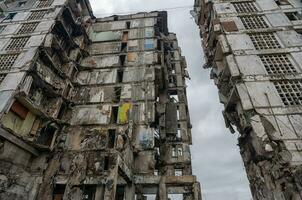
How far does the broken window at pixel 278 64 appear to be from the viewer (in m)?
17.1

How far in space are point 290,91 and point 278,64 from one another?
9.36ft

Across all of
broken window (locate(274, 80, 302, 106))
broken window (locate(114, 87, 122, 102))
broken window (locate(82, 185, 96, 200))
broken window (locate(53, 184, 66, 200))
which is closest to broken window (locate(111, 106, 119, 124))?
broken window (locate(114, 87, 122, 102))

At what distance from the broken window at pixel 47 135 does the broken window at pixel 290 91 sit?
62.0 feet

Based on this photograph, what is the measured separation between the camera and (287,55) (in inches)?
708

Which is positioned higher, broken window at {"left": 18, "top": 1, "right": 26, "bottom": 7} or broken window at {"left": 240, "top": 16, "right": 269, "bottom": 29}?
broken window at {"left": 18, "top": 1, "right": 26, "bottom": 7}

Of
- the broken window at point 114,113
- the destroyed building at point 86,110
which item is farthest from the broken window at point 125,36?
the broken window at point 114,113

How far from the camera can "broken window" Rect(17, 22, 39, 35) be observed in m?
22.7

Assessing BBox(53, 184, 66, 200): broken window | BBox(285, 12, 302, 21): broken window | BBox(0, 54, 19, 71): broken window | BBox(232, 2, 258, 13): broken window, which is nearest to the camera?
BBox(53, 184, 66, 200): broken window

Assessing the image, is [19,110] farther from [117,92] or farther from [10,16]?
[10,16]

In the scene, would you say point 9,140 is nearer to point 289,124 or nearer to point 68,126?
point 68,126

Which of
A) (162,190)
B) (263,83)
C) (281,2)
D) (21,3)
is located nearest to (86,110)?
(162,190)

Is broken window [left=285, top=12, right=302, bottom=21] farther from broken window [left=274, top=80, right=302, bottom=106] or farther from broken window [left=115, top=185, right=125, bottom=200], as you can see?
broken window [left=115, top=185, right=125, bottom=200]

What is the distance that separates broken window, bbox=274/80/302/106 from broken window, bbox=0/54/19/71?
22.5 metres

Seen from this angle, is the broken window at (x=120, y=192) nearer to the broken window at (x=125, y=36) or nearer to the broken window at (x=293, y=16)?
the broken window at (x=125, y=36)
